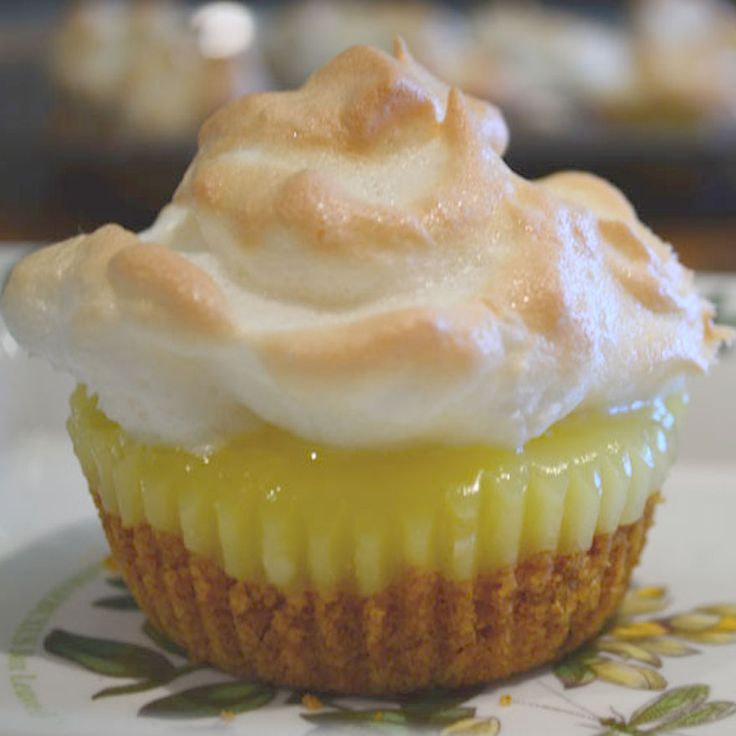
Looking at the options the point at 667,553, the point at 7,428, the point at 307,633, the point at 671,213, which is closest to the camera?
the point at 307,633

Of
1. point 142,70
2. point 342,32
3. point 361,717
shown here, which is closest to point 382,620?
point 361,717

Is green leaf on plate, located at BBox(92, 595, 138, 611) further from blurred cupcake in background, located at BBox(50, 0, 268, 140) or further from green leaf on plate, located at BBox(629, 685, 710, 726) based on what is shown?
blurred cupcake in background, located at BBox(50, 0, 268, 140)

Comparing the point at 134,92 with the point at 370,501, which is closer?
the point at 370,501

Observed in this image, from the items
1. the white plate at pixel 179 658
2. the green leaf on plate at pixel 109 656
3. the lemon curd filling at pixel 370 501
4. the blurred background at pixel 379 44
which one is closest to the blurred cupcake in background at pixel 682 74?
the blurred background at pixel 379 44

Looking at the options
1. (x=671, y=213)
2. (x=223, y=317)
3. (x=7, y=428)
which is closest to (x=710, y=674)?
(x=223, y=317)

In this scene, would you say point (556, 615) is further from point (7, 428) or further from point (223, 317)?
point (7, 428)

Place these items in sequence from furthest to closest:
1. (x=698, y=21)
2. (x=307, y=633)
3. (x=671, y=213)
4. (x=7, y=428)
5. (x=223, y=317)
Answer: (x=698, y=21), (x=671, y=213), (x=7, y=428), (x=307, y=633), (x=223, y=317)

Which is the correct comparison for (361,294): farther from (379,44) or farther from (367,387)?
(379,44)

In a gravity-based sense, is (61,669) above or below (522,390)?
below
